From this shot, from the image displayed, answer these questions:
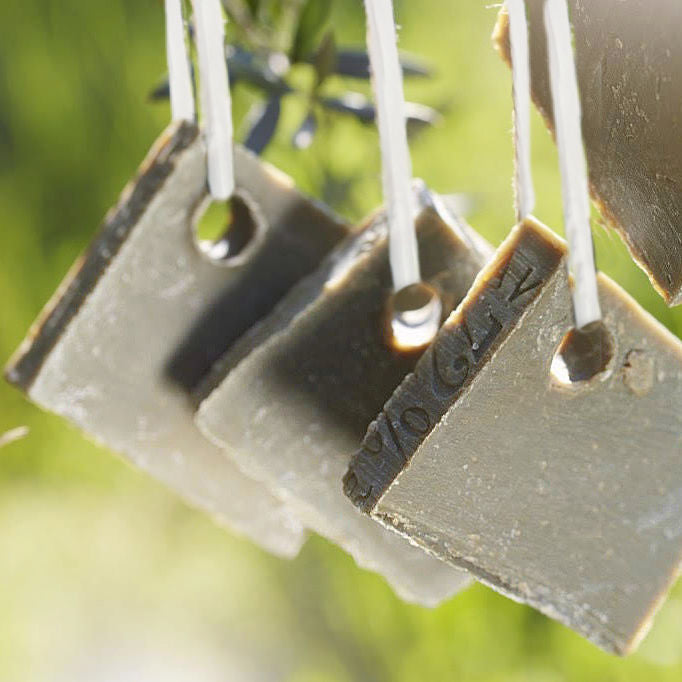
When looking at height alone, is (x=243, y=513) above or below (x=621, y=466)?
below

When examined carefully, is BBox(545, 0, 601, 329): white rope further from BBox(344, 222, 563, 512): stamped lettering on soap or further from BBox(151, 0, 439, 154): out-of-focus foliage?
BBox(151, 0, 439, 154): out-of-focus foliage

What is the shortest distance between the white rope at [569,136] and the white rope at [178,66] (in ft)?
0.51

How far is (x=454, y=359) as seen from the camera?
353mm

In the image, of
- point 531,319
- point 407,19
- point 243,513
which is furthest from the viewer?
point 407,19

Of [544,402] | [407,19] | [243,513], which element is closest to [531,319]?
[544,402]

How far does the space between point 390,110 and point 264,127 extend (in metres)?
0.39

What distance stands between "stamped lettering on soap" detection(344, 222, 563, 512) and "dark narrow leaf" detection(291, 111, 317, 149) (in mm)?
416

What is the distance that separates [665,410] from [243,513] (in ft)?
0.84

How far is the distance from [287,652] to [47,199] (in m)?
Answer: 0.58

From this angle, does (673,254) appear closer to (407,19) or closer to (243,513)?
(243,513)

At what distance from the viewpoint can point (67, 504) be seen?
1175 mm

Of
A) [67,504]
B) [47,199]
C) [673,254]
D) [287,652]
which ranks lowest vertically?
[287,652]

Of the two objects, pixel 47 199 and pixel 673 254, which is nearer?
pixel 673 254

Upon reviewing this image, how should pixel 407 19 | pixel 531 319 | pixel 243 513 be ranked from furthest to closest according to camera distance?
pixel 407 19 < pixel 243 513 < pixel 531 319
